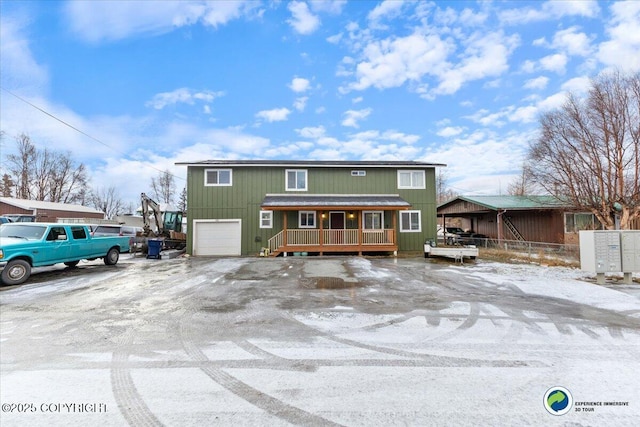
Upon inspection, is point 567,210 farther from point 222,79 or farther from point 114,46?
point 114,46

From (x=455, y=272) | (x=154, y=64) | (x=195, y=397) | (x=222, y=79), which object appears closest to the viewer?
(x=195, y=397)

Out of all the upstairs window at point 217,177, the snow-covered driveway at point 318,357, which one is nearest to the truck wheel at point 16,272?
the snow-covered driveway at point 318,357

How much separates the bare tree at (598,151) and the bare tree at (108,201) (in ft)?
211

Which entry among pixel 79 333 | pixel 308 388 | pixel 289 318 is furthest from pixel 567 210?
pixel 79 333

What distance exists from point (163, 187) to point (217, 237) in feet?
136

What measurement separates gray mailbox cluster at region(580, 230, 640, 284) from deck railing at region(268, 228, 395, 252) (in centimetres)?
839

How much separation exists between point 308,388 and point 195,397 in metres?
1.06

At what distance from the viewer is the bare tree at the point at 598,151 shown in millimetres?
12891

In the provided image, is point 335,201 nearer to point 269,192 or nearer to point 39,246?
point 269,192

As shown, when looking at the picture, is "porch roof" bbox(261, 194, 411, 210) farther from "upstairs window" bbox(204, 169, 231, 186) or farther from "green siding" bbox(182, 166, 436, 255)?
"upstairs window" bbox(204, 169, 231, 186)

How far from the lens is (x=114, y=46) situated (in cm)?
1352

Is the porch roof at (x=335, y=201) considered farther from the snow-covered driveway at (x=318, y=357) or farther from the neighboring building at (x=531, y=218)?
the snow-covered driveway at (x=318, y=357)

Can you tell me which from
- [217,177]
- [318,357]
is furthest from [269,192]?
[318,357]

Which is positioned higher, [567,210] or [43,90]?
[43,90]
